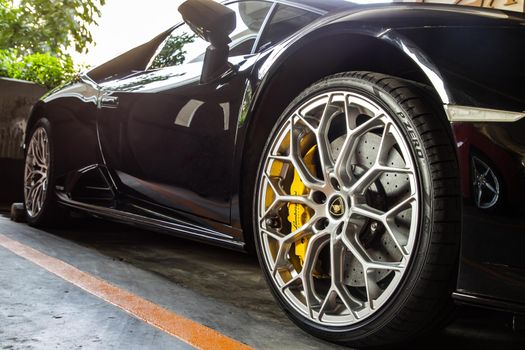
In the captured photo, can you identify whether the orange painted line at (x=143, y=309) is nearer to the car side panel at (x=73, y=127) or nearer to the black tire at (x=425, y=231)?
the black tire at (x=425, y=231)

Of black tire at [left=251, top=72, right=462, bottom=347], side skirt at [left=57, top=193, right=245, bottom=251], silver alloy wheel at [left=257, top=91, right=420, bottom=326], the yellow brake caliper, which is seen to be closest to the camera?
black tire at [left=251, top=72, right=462, bottom=347]

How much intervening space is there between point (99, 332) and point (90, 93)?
6.14 ft

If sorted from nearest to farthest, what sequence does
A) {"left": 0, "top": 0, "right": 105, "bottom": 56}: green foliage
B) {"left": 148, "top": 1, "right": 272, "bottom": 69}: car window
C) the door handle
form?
{"left": 148, "top": 1, "right": 272, "bottom": 69}: car window
the door handle
{"left": 0, "top": 0, "right": 105, "bottom": 56}: green foliage

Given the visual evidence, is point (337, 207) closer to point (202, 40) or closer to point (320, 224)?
point (320, 224)

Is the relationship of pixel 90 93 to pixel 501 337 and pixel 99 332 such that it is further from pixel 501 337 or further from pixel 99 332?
pixel 501 337

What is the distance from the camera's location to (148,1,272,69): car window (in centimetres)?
244

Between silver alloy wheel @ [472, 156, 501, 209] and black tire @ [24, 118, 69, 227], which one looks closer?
silver alloy wheel @ [472, 156, 501, 209]

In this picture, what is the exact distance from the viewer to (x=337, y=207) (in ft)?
5.71

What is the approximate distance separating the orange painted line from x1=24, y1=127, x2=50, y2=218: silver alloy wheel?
2.93 ft

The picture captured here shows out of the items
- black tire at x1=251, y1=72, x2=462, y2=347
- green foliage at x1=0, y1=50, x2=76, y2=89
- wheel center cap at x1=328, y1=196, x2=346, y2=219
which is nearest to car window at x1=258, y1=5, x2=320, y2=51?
black tire at x1=251, y1=72, x2=462, y2=347

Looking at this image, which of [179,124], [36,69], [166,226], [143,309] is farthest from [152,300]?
[36,69]

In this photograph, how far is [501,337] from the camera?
2039mm

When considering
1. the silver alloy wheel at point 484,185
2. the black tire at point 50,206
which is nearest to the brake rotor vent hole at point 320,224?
the silver alloy wheel at point 484,185

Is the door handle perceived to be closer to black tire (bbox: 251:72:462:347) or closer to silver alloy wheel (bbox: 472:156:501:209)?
black tire (bbox: 251:72:462:347)
